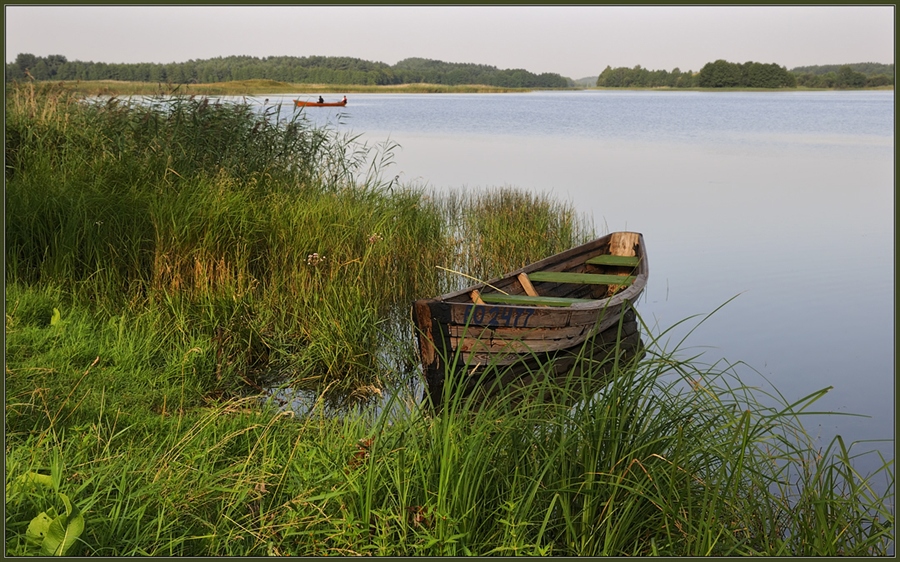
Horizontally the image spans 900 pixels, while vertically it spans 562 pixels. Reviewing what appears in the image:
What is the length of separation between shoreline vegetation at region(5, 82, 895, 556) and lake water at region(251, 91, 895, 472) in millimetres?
748

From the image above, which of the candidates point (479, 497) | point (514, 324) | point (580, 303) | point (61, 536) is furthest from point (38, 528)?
point (580, 303)

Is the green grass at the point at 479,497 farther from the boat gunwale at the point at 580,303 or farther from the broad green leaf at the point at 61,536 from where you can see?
the boat gunwale at the point at 580,303

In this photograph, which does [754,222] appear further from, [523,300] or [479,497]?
[479,497]

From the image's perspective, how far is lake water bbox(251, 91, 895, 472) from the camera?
276 inches

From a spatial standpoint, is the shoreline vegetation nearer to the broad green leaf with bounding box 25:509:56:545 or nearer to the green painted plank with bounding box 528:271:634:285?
the broad green leaf with bounding box 25:509:56:545

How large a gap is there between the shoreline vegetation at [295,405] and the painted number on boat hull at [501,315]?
1.74 feet

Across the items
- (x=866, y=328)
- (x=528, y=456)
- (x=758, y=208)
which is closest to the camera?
(x=528, y=456)

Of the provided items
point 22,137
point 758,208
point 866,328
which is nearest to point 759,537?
point 866,328

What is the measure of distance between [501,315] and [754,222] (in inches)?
396

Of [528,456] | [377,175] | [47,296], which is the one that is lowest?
[528,456]

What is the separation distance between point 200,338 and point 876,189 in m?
16.0

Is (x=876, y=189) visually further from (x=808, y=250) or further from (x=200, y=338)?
(x=200, y=338)

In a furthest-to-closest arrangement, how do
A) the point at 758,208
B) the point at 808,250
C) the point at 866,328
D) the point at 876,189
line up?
1. the point at 876,189
2. the point at 758,208
3. the point at 808,250
4. the point at 866,328

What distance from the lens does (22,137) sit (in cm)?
813
